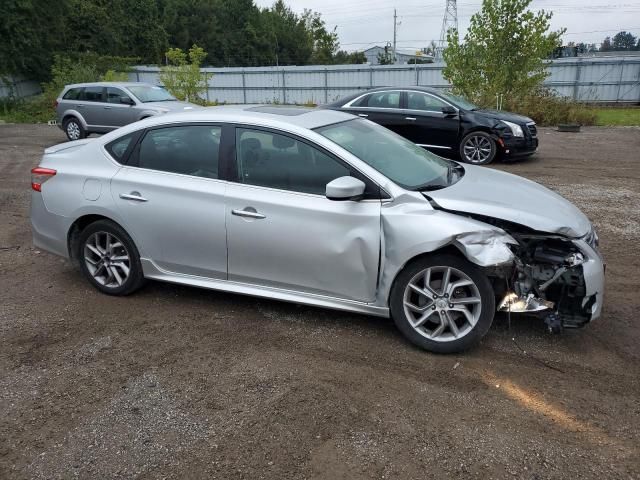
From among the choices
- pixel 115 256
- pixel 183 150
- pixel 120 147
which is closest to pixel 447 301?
pixel 183 150

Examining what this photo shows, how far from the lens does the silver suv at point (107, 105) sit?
1460 cm

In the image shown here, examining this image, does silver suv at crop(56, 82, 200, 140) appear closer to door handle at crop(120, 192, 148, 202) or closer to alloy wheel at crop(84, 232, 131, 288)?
alloy wheel at crop(84, 232, 131, 288)

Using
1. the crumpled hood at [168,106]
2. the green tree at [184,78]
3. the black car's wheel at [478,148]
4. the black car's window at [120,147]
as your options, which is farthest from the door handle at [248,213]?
the green tree at [184,78]

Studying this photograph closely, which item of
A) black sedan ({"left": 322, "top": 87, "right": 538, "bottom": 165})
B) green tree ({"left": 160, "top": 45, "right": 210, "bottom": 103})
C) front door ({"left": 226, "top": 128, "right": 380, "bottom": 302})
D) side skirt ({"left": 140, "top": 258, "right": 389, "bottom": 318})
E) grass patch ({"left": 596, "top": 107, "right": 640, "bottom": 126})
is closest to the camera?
front door ({"left": 226, "top": 128, "right": 380, "bottom": 302})

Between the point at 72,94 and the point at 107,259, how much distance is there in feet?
42.9

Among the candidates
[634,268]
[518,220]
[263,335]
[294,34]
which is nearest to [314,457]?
[263,335]

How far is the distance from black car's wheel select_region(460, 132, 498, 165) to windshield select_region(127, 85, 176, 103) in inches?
325

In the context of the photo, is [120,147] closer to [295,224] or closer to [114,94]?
[295,224]

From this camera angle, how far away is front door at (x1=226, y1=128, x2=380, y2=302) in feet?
12.7

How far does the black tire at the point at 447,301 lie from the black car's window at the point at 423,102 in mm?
8512

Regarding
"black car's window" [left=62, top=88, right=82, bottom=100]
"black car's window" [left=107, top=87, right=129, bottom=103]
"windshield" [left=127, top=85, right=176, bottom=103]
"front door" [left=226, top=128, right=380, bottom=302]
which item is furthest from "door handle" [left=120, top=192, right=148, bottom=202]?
"black car's window" [left=62, top=88, right=82, bottom=100]

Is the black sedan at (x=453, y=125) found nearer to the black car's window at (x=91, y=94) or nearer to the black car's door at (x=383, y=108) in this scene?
the black car's door at (x=383, y=108)

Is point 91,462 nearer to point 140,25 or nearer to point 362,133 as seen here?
point 362,133

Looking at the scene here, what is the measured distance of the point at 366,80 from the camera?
31.1 metres
